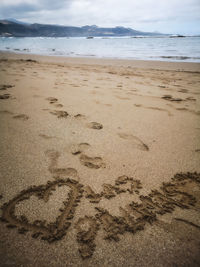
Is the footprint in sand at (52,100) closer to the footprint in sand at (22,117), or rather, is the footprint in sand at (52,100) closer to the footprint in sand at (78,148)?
the footprint in sand at (22,117)

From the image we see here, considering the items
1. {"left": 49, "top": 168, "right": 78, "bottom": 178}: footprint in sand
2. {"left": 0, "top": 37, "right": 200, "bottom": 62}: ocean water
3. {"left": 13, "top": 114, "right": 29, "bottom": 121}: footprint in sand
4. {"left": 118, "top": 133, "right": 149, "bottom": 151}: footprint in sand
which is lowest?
{"left": 49, "top": 168, "right": 78, "bottom": 178}: footprint in sand

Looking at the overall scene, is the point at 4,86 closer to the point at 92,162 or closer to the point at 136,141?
the point at 92,162

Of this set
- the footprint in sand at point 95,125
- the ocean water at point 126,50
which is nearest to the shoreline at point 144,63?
the ocean water at point 126,50

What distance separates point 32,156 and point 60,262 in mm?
978

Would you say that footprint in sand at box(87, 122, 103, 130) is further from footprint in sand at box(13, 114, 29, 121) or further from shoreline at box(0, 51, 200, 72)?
shoreline at box(0, 51, 200, 72)

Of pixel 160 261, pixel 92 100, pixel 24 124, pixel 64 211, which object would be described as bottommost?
pixel 160 261

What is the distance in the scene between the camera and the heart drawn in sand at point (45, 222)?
102 cm

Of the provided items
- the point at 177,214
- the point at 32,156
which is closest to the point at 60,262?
the point at 177,214

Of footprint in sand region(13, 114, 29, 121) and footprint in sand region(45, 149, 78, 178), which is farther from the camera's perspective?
footprint in sand region(13, 114, 29, 121)

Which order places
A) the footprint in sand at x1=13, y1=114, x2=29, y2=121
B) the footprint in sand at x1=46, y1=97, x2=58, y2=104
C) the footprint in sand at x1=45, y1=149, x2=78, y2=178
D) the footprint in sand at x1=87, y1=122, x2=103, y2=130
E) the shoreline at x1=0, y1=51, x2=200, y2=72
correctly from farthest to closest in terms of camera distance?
the shoreline at x1=0, y1=51, x2=200, y2=72 < the footprint in sand at x1=46, y1=97, x2=58, y2=104 < the footprint in sand at x1=13, y1=114, x2=29, y2=121 < the footprint in sand at x1=87, y1=122, x2=103, y2=130 < the footprint in sand at x1=45, y1=149, x2=78, y2=178

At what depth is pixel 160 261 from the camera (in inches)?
36.6

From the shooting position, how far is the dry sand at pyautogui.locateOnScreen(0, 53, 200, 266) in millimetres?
960

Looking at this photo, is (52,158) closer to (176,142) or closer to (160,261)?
(160,261)

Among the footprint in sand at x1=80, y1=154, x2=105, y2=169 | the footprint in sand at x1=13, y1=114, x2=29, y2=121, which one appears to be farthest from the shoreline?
the footprint in sand at x1=80, y1=154, x2=105, y2=169
